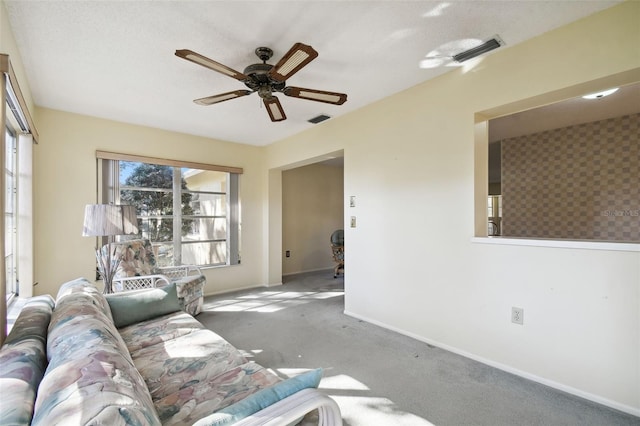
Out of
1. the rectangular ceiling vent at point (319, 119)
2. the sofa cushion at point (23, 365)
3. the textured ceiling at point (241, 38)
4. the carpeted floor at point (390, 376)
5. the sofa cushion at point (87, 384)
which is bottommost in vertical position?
the carpeted floor at point (390, 376)

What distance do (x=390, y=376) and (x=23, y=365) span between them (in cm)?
215

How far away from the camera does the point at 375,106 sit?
337cm

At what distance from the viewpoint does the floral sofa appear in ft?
2.45

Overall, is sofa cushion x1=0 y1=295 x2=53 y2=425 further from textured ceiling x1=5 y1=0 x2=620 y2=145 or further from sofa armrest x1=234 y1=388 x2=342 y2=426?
textured ceiling x1=5 y1=0 x2=620 y2=145

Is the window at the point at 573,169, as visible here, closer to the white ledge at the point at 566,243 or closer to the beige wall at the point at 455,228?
the beige wall at the point at 455,228

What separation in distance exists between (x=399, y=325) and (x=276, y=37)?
9.67 feet

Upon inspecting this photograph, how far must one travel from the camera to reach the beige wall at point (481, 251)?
1897mm

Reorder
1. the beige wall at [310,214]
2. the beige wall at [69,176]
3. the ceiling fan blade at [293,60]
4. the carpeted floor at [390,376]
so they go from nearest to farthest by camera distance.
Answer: the ceiling fan blade at [293,60] → the carpeted floor at [390,376] → the beige wall at [69,176] → the beige wall at [310,214]

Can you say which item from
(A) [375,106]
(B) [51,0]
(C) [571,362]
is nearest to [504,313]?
(C) [571,362]

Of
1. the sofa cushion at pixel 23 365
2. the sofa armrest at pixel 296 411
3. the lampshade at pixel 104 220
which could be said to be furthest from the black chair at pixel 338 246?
the sofa armrest at pixel 296 411

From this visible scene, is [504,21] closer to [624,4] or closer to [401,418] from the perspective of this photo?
[624,4]

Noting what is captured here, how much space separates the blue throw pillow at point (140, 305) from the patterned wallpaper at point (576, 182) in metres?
4.49

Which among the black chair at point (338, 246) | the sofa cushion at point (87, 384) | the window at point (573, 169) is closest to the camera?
the sofa cushion at point (87, 384)

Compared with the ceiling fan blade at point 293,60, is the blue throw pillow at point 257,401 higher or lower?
lower
